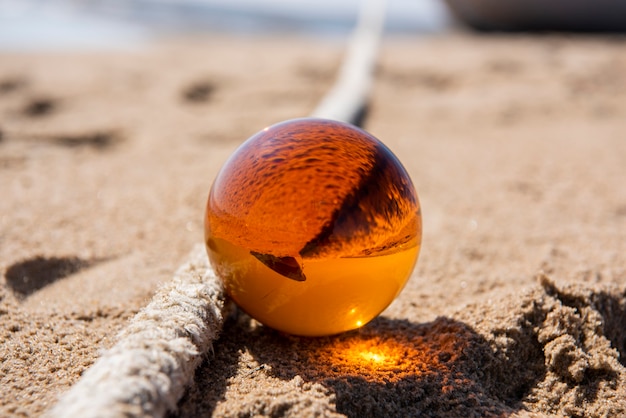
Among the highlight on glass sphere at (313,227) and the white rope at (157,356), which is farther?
the highlight on glass sphere at (313,227)

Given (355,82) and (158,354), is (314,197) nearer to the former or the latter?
(158,354)

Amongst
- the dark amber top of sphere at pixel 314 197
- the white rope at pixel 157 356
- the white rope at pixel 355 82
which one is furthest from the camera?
the white rope at pixel 355 82

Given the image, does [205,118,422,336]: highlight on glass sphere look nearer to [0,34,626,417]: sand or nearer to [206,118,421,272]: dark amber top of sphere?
[206,118,421,272]: dark amber top of sphere

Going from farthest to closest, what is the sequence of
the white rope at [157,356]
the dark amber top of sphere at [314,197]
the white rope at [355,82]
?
the white rope at [355,82] < the dark amber top of sphere at [314,197] < the white rope at [157,356]

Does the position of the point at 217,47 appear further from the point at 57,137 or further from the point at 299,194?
the point at 299,194

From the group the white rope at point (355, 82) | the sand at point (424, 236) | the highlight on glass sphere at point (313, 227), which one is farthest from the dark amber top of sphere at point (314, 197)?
the white rope at point (355, 82)

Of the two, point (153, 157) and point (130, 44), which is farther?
point (130, 44)

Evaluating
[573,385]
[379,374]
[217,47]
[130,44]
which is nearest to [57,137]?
[379,374]

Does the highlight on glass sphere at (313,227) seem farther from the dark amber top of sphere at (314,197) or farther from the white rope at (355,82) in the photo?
the white rope at (355,82)
